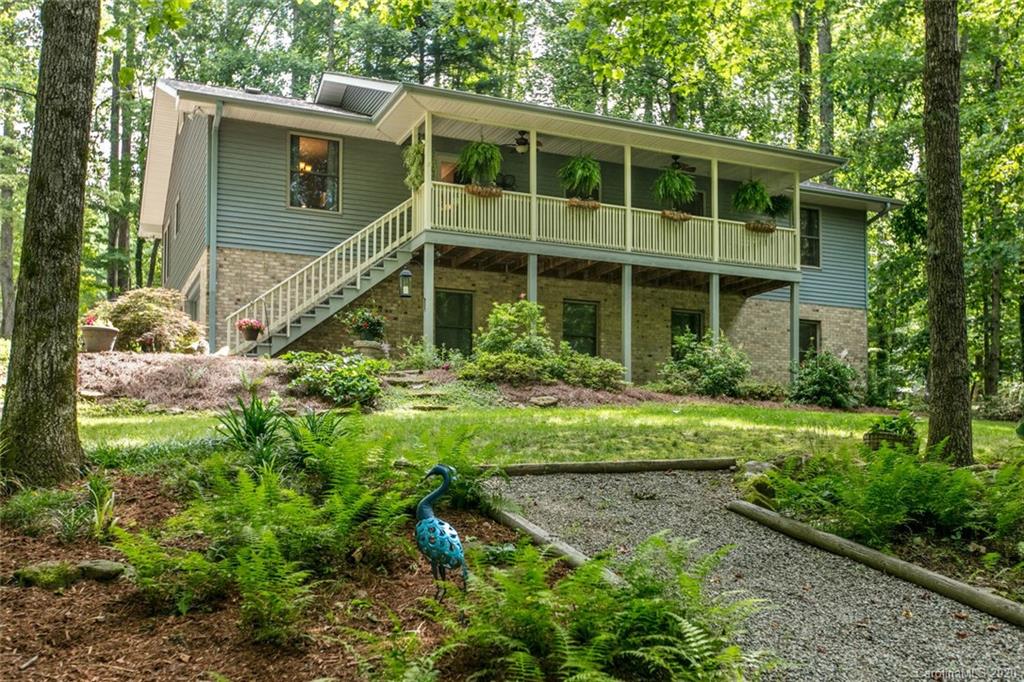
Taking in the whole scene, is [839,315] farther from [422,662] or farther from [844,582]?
[422,662]

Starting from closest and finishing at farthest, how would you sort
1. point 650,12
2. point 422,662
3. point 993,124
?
1. point 422,662
2. point 650,12
3. point 993,124

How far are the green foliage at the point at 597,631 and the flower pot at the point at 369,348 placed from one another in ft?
38.2

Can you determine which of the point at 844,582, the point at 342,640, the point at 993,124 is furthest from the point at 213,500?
the point at 993,124

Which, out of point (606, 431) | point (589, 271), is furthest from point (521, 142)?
point (606, 431)

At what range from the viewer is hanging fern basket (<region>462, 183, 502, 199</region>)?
15922 millimetres

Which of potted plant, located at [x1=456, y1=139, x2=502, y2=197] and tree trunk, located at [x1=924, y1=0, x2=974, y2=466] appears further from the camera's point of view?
potted plant, located at [x1=456, y1=139, x2=502, y2=197]

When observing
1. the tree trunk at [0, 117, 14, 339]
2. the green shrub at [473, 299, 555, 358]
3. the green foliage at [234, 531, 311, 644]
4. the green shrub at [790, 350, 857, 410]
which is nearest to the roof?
the green shrub at [473, 299, 555, 358]

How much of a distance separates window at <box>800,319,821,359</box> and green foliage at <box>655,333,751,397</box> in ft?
19.8

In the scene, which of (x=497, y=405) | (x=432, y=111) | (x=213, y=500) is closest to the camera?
(x=213, y=500)

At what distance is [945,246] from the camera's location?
7.18 metres

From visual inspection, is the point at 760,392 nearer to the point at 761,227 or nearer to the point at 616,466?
the point at 761,227

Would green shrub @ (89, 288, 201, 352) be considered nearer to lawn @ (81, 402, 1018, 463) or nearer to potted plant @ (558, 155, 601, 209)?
lawn @ (81, 402, 1018, 463)

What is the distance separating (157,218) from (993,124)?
23930 millimetres

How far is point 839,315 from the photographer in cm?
2242
